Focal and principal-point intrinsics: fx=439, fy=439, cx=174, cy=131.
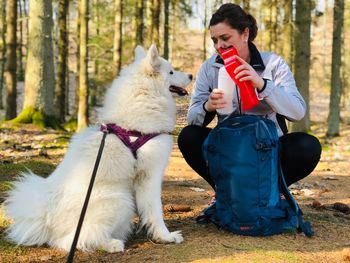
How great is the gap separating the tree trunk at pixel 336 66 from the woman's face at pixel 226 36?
12295 mm

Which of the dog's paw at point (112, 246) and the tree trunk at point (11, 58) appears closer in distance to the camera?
the dog's paw at point (112, 246)

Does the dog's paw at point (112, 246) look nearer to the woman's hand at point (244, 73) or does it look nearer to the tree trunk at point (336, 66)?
the woman's hand at point (244, 73)

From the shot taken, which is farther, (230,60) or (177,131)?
(177,131)

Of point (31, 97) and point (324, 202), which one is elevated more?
point (31, 97)

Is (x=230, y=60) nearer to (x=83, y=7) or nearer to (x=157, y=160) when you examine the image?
(x=157, y=160)

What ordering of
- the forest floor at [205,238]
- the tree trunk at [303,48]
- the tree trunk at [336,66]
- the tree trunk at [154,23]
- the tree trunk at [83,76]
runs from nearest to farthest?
the forest floor at [205,238] → the tree trunk at [83,76] → the tree trunk at [303,48] → the tree trunk at [336,66] → the tree trunk at [154,23]

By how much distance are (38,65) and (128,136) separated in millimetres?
7935

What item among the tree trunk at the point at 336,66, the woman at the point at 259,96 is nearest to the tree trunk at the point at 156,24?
the tree trunk at the point at 336,66

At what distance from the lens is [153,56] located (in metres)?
3.45

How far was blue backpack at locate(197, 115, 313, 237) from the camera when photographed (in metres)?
3.32

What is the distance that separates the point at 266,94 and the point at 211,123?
884 mm

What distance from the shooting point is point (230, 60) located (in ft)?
10.3

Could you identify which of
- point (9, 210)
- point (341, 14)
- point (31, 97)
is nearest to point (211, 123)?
point (9, 210)

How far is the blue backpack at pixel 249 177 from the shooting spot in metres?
3.32
